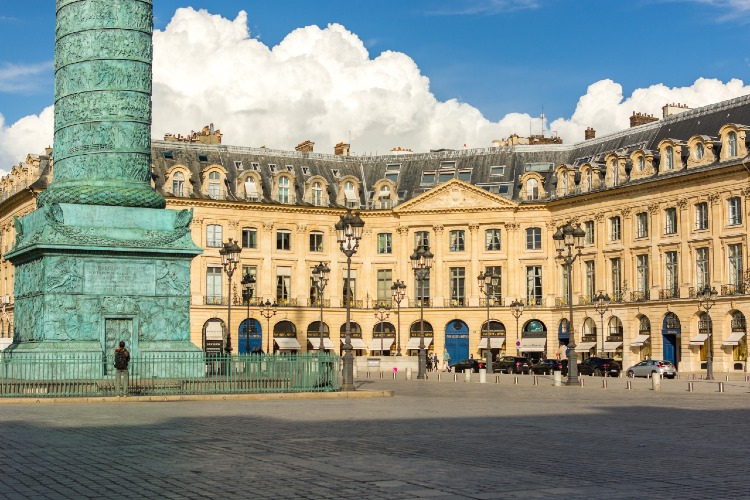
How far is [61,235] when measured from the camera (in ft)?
84.4

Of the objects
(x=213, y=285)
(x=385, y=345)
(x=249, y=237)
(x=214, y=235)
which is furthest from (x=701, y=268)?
(x=214, y=235)

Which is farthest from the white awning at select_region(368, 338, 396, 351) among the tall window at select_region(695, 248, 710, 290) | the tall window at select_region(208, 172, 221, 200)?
the tall window at select_region(695, 248, 710, 290)

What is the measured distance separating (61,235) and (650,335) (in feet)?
136

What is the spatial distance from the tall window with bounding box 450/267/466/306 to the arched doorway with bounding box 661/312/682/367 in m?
14.4

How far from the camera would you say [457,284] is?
234ft

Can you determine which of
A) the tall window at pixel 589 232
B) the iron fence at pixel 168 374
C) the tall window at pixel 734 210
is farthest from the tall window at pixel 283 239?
the iron fence at pixel 168 374

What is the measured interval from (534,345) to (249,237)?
17853 millimetres

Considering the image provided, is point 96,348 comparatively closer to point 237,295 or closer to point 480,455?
point 480,455

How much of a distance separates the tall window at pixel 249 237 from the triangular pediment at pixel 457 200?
30.0 ft

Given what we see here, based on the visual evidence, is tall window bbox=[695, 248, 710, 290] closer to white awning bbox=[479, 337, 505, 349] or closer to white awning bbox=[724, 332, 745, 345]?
white awning bbox=[724, 332, 745, 345]

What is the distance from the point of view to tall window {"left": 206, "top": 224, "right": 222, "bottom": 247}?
69.1 metres

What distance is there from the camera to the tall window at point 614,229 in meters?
64.8

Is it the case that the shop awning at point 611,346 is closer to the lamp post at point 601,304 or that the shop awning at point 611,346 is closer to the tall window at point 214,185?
the lamp post at point 601,304

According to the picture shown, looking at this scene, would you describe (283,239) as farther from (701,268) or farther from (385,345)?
(701,268)
